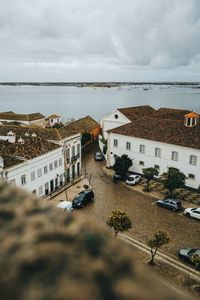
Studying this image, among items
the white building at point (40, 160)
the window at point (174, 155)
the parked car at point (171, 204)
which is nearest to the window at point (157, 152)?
the window at point (174, 155)

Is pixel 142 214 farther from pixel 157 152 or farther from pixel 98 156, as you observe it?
pixel 98 156

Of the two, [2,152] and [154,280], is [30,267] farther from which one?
[2,152]

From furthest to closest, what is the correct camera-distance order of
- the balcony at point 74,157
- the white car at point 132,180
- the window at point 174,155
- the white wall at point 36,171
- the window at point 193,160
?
the balcony at point 74,157, the white car at point 132,180, the window at point 174,155, the window at point 193,160, the white wall at point 36,171

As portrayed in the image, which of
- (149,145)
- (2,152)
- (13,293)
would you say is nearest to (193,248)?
(149,145)

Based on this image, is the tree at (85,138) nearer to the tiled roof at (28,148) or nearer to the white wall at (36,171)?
→ the white wall at (36,171)

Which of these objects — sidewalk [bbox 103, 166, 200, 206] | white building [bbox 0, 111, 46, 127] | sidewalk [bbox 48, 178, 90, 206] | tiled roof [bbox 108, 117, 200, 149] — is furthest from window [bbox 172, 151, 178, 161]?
white building [bbox 0, 111, 46, 127]

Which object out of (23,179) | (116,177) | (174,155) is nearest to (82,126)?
(116,177)
